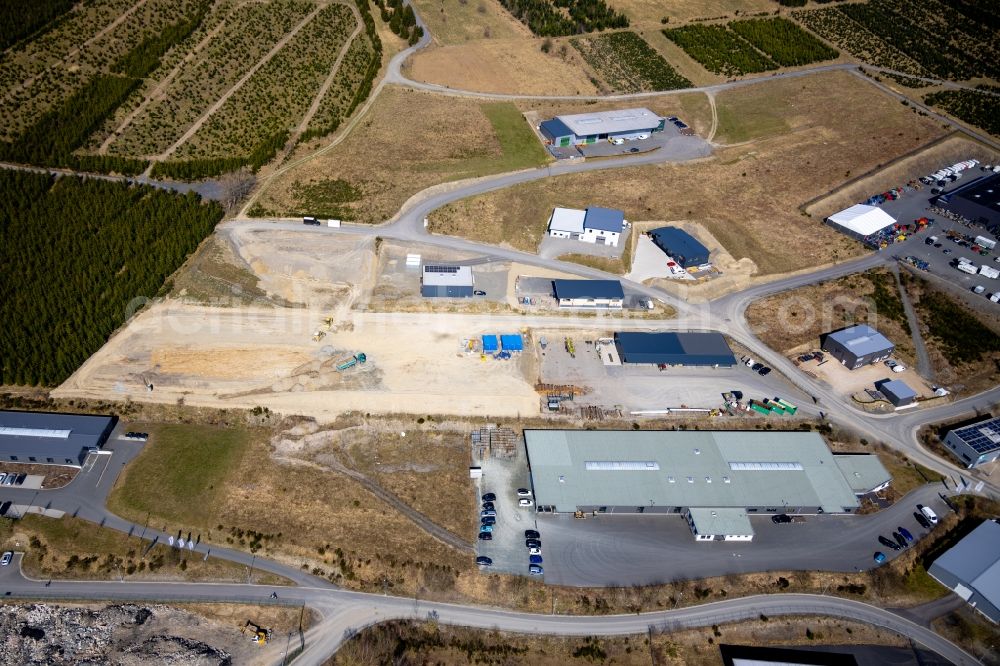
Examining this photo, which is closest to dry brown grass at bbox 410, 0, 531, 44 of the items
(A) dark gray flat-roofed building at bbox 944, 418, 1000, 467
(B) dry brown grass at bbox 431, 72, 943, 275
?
(B) dry brown grass at bbox 431, 72, 943, 275

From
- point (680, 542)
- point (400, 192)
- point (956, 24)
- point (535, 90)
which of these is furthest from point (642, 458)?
point (956, 24)

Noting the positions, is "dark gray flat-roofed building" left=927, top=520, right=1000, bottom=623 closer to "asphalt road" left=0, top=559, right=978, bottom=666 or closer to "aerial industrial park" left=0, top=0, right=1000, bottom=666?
"aerial industrial park" left=0, top=0, right=1000, bottom=666

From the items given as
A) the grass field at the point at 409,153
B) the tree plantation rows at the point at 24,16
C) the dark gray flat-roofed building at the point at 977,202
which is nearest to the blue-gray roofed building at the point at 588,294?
the grass field at the point at 409,153

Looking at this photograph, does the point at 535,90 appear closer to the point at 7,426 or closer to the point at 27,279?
the point at 27,279

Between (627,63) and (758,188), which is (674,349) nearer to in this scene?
(758,188)

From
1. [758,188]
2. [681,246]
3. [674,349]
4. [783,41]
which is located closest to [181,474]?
[674,349]
